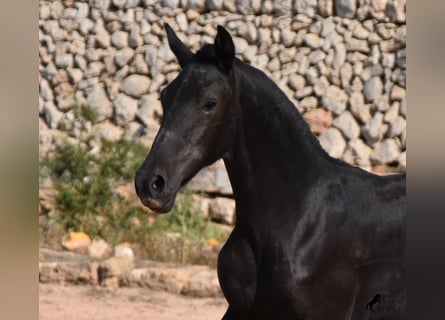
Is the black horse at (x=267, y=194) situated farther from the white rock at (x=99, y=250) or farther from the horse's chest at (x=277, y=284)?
the white rock at (x=99, y=250)

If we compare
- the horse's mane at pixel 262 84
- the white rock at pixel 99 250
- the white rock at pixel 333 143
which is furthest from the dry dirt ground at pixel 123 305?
the horse's mane at pixel 262 84

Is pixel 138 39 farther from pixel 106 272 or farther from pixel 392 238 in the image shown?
pixel 392 238

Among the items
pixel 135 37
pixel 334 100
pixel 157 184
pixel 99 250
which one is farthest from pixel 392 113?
pixel 157 184

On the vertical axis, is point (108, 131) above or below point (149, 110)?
below

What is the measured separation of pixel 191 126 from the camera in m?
2.63

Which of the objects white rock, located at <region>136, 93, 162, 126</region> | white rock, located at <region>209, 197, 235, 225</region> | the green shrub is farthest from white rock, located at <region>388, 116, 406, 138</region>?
white rock, located at <region>136, 93, 162, 126</region>

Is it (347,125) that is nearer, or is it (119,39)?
(347,125)

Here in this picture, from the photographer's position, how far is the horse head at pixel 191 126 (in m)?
2.55

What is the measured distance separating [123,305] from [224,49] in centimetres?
283

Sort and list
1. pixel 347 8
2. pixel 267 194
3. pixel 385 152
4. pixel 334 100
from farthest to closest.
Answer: pixel 347 8, pixel 334 100, pixel 385 152, pixel 267 194

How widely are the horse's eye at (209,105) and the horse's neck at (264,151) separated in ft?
0.36

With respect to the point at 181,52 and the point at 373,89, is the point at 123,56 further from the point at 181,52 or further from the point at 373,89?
the point at 181,52

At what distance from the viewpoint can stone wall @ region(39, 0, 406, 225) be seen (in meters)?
6.35

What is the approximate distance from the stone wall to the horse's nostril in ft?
12.2
